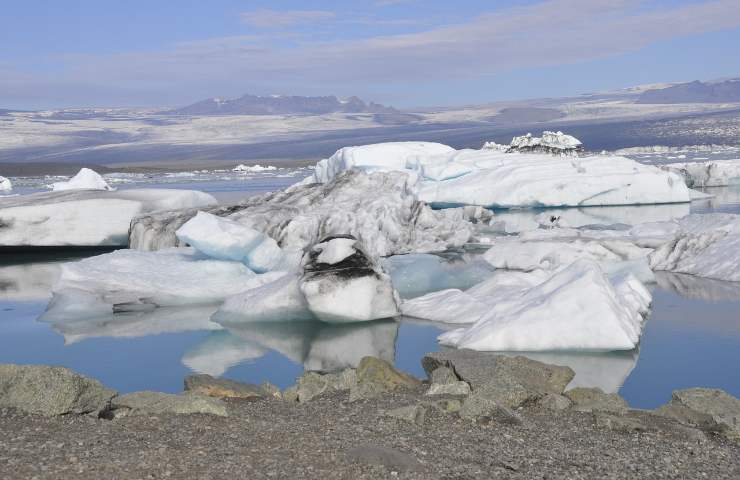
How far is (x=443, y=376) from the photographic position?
5547 mm

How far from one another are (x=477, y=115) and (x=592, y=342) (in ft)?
509

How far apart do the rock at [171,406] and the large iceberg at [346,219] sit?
6488mm

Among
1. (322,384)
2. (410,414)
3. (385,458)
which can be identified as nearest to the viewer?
(385,458)

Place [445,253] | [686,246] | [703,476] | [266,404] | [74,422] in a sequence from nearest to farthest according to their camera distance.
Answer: [703,476] < [74,422] < [266,404] < [686,246] < [445,253]

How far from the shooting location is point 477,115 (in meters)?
159

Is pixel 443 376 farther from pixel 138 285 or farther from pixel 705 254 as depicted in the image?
pixel 705 254

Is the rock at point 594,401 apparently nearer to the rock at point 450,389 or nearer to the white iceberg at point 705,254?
the rock at point 450,389

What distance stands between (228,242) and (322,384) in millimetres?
4468

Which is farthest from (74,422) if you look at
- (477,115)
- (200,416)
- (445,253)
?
(477,115)

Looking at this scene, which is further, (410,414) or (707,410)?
(707,410)

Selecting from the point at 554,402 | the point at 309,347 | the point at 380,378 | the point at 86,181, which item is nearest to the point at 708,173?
the point at 86,181

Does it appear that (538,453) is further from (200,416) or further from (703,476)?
(200,416)

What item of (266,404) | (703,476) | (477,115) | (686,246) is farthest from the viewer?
(477,115)

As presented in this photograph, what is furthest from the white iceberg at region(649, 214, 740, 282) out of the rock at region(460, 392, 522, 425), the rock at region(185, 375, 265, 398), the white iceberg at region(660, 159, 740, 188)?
the white iceberg at region(660, 159, 740, 188)
